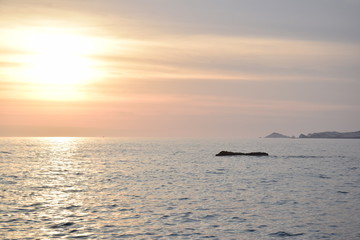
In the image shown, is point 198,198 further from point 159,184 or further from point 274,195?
point 159,184

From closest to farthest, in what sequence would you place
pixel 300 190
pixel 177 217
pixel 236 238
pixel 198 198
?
pixel 236 238, pixel 177 217, pixel 198 198, pixel 300 190

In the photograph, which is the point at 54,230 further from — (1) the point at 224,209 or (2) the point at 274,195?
(2) the point at 274,195

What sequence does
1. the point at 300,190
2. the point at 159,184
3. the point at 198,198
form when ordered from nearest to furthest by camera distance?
1. the point at 198,198
2. the point at 300,190
3. the point at 159,184

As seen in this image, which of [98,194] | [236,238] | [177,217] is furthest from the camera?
[98,194]

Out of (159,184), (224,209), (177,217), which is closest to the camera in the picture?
(177,217)

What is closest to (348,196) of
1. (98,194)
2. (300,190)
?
A: (300,190)

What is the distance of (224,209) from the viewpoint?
36.0 metres

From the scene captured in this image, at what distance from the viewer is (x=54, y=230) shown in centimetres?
2784

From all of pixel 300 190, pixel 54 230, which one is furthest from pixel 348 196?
pixel 54 230

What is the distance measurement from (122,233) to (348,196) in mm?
28100

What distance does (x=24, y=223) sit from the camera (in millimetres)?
29766

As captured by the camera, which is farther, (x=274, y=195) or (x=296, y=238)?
(x=274, y=195)

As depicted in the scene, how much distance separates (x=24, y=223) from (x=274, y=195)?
85.5 ft

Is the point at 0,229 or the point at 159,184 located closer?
the point at 0,229
